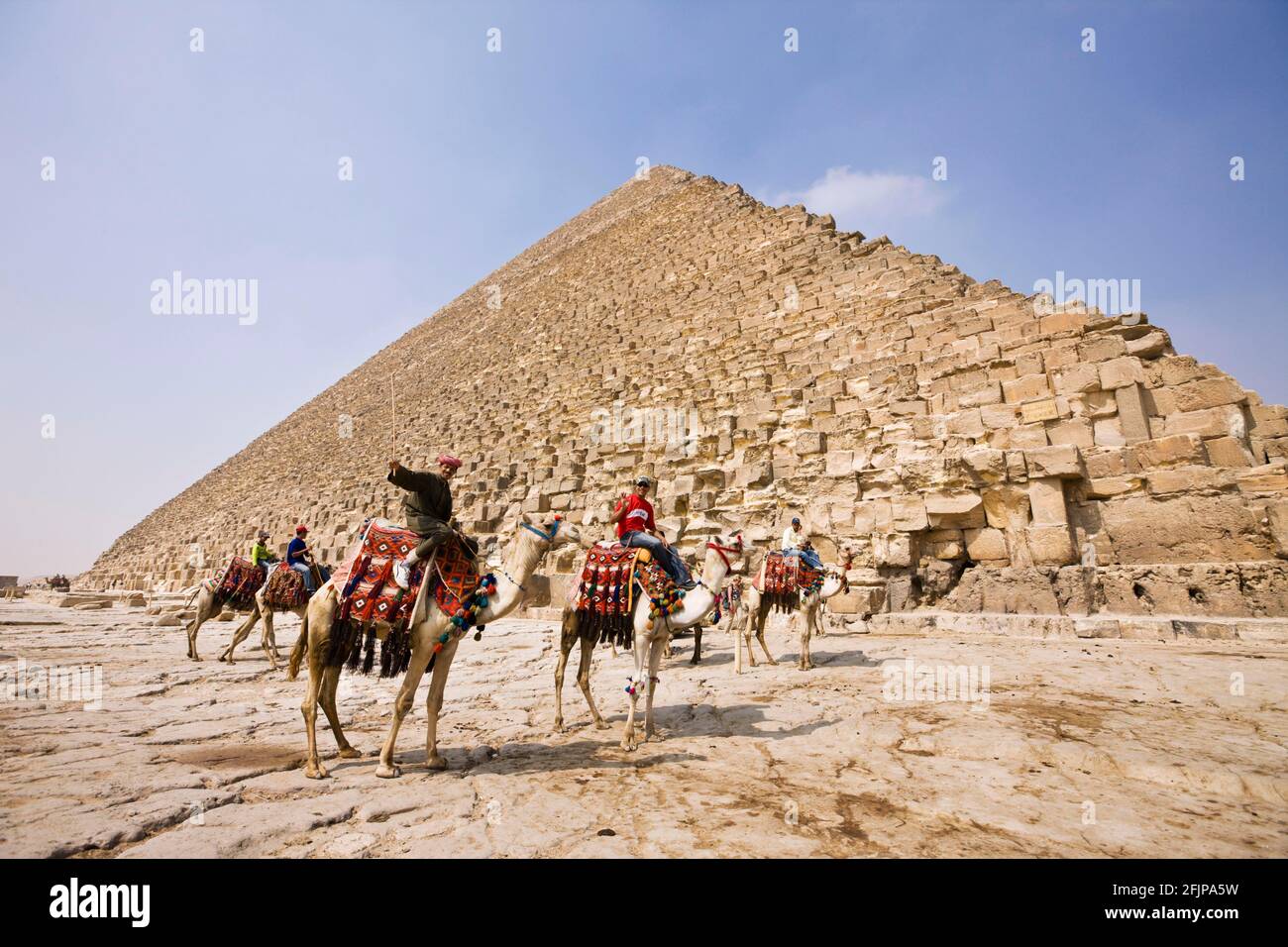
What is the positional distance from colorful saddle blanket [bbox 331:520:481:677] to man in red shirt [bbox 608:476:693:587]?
129cm

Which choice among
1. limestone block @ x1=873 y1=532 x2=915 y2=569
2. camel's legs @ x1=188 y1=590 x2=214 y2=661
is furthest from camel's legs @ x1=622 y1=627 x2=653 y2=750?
camel's legs @ x1=188 y1=590 x2=214 y2=661

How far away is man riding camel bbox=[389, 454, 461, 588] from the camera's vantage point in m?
3.18

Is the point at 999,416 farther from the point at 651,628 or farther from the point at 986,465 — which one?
the point at 651,628

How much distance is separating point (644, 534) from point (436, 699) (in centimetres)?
175

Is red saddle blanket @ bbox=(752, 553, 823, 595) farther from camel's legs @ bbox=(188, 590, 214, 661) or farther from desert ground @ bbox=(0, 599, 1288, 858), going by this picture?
camel's legs @ bbox=(188, 590, 214, 661)

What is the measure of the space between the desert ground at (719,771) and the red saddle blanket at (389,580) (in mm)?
842

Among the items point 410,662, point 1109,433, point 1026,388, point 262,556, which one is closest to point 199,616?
point 262,556

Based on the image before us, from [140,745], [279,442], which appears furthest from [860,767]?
[279,442]

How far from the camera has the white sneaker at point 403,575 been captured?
3196mm

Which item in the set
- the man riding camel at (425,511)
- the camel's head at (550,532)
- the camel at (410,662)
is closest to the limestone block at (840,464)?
the camel's head at (550,532)
